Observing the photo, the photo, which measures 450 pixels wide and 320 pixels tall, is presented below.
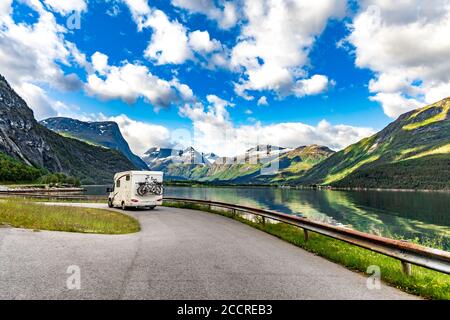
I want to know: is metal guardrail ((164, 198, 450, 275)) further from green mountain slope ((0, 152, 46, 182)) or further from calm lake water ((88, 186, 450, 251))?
green mountain slope ((0, 152, 46, 182))

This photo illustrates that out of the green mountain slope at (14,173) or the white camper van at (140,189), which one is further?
the green mountain slope at (14,173)

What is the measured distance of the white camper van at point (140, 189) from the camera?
108 feet

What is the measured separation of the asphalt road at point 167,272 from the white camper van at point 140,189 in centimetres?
2110

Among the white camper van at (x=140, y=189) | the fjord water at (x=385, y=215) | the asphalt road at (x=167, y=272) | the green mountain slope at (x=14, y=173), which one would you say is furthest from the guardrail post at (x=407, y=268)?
the green mountain slope at (x=14, y=173)

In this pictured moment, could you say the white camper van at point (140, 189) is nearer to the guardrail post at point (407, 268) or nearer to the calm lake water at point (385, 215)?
the calm lake water at point (385, 215)

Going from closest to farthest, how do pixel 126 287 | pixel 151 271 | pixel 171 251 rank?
pixel 126 287 < pixel 151 271 < pixel 171 251

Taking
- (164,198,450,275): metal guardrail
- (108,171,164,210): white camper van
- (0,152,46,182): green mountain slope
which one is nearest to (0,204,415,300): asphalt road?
(164,198,450,275): metal guardrail

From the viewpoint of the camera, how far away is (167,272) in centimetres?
766

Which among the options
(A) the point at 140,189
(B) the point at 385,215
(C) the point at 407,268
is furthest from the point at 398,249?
(B) the point at 385,215
